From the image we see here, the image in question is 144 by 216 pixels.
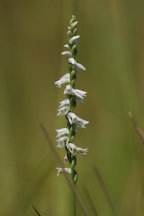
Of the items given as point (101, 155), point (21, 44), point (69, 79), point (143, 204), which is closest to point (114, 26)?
point (101, 155)

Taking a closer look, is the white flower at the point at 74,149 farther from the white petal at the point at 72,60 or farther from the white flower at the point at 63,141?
the white petal at the point at 72,60

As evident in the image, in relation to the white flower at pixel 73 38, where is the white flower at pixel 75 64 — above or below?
below

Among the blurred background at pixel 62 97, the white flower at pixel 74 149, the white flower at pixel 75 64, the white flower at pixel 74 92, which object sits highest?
the white flower at pixel 75 64

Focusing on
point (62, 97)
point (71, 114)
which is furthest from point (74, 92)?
point (62, 97)

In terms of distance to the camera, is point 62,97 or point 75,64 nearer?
point 75,64

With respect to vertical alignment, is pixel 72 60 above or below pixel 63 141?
above

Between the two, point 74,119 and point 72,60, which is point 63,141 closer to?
point 74,119

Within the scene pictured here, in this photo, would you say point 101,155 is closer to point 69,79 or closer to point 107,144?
point 107,144

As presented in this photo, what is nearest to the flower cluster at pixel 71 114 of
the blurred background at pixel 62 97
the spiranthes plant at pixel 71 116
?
the spiranthes plant at pixel 71 116
